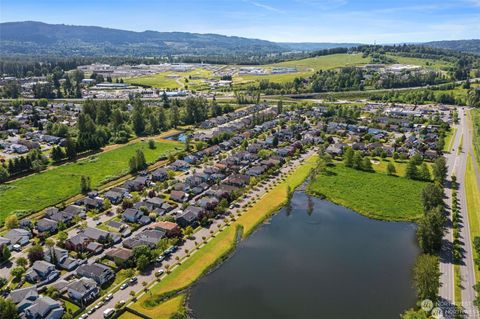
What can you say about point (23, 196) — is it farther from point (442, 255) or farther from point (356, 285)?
point (442, 255)

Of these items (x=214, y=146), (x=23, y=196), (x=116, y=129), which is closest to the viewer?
(x=23, y=196)

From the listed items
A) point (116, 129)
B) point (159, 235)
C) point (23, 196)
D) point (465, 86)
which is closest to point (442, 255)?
point (159, 235)

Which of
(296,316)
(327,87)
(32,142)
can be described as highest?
(327,87)

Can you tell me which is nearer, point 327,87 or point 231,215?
point 231,215

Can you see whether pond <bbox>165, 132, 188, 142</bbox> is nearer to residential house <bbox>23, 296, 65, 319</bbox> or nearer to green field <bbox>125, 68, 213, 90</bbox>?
residential house <bbox>23, 296, 65, 319</bbox>

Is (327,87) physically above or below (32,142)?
above

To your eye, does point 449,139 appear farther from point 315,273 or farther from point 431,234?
point 315,273

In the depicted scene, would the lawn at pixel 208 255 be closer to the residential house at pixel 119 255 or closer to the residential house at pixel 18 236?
the residential house at pixel 119 255

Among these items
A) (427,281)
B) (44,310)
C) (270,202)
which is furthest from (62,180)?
(427,281)
